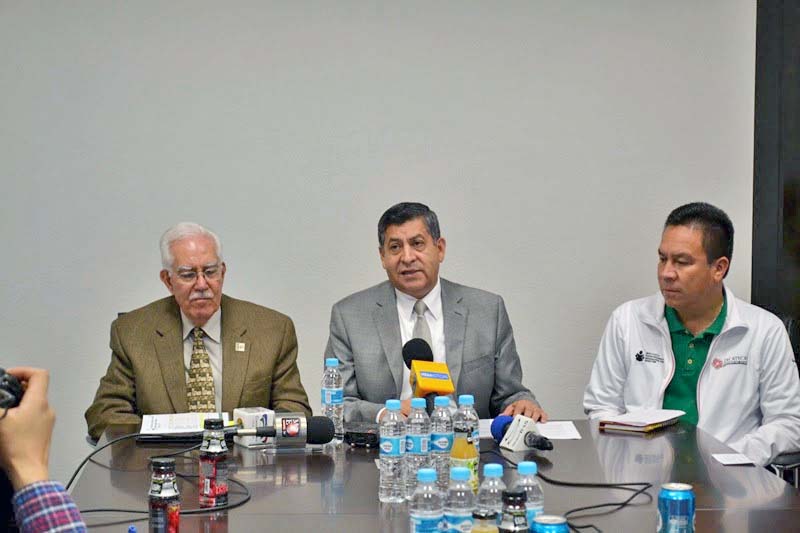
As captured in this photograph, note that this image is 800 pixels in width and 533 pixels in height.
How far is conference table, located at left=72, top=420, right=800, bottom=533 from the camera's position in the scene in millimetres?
2262

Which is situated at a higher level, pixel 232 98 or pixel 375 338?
pixel 232 98

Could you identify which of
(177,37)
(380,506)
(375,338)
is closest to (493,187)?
(375,338)

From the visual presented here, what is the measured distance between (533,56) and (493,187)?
691 millimetres

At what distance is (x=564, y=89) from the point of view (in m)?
4.88

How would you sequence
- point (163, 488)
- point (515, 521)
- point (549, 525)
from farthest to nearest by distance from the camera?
1. point (163, 488)
2. point (515, 521)
3. point (549, 525)

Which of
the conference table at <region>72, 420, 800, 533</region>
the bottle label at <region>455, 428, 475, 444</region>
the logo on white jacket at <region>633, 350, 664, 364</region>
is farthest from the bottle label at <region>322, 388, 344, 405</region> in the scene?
the logo on white jacket at <region>633, 350, 664, 364</region>

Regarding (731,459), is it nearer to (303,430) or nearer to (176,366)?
(303,430)

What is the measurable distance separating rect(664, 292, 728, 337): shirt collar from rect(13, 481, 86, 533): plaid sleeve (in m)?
2.84

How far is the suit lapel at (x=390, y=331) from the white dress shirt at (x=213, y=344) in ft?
2.15

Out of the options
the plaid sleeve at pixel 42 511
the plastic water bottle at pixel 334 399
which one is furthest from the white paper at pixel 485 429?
the plaid sleeve at pixel 42 511

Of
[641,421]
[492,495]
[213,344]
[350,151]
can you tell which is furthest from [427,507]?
[350,151]

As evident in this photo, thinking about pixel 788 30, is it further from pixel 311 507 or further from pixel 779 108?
pixel 311 507

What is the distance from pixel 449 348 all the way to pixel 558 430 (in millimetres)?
689

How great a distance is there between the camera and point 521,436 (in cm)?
302
